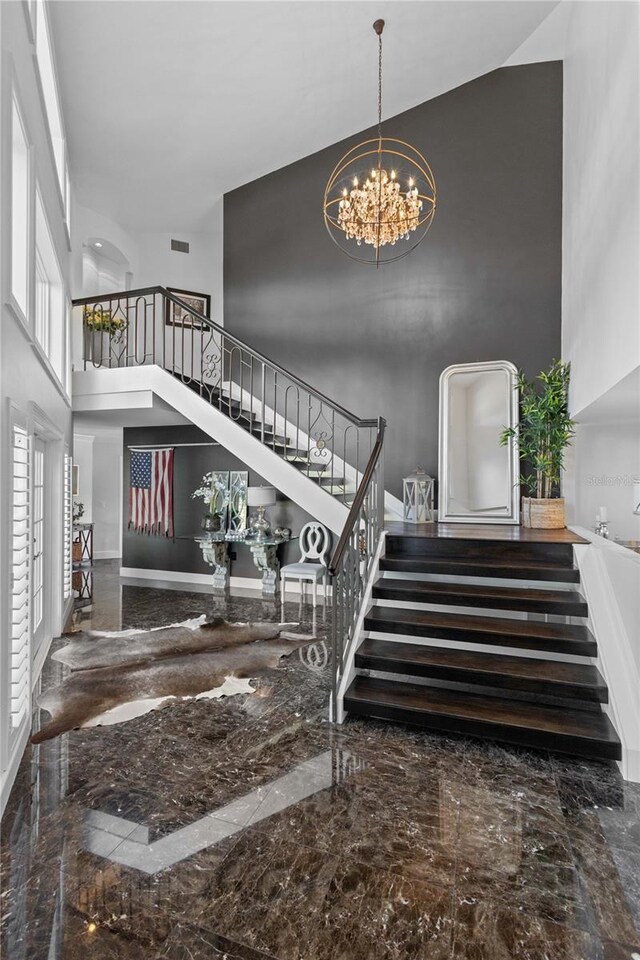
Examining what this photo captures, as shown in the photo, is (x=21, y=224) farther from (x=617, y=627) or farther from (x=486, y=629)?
(x=617, y=627)

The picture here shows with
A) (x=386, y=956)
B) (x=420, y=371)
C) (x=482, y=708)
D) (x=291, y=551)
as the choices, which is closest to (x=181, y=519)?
(x=291, y=551)

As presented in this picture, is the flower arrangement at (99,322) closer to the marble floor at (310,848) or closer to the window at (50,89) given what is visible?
the window at (50,89)

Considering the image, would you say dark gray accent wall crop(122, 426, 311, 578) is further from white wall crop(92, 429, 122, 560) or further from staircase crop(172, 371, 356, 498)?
white wall crop(92, 429, 122, 560)

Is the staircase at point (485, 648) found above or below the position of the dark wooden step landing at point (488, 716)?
above

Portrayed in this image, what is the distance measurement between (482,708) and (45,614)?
4206 millimetres

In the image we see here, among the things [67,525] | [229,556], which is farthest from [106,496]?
[67,525]

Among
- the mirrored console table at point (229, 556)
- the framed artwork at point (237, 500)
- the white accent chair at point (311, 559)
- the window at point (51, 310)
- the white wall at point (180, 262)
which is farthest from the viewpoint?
the white wall at point (180, 262)

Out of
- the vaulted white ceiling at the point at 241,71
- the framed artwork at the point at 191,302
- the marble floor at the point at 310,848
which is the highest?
the vaulted white ceiling at the point at 241,71

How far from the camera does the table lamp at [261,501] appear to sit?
6.96m

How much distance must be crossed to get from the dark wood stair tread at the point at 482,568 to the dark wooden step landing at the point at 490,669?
23.6 inches

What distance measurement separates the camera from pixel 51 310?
5219mm

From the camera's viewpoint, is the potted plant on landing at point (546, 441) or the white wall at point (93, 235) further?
the white wall at point (93, 235)

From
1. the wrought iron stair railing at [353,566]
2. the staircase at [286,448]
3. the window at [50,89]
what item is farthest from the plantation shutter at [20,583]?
the window at [50,89]

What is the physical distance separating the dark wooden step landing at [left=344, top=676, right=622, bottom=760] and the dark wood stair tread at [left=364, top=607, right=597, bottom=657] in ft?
1.22
